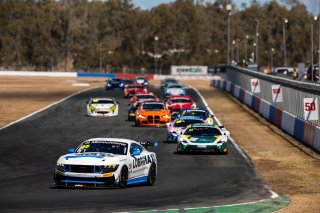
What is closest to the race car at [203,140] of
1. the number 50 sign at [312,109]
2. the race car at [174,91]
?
the number 50 sign at [312,109]

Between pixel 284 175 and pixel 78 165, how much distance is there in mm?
8168

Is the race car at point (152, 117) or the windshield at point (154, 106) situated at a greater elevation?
the windshield at point (154, 106)

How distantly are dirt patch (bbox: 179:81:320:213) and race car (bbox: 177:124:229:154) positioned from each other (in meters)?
1.27

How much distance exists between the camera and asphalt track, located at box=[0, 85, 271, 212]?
1773 cm

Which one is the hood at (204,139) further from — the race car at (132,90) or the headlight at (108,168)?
the race car at (132,90)

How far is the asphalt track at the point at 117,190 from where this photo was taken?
698 inches

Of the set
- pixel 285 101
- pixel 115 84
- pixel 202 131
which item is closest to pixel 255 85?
pixel 285 101

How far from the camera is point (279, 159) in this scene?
30.8m

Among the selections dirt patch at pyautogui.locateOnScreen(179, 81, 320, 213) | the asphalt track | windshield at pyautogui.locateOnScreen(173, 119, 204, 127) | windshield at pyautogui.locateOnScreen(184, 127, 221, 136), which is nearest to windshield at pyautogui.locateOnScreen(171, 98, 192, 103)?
dirt patch at pyautogui.locateOnScreen(179, 81, 320, 213)

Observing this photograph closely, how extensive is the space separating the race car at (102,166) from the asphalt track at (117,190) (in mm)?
252

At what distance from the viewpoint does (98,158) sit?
19.7 m

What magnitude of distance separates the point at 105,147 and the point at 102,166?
4.76 ft

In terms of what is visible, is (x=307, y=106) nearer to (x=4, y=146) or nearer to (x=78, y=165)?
(x=4, y=146)

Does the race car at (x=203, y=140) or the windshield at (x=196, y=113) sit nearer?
the race car at (x=203, y=140)
